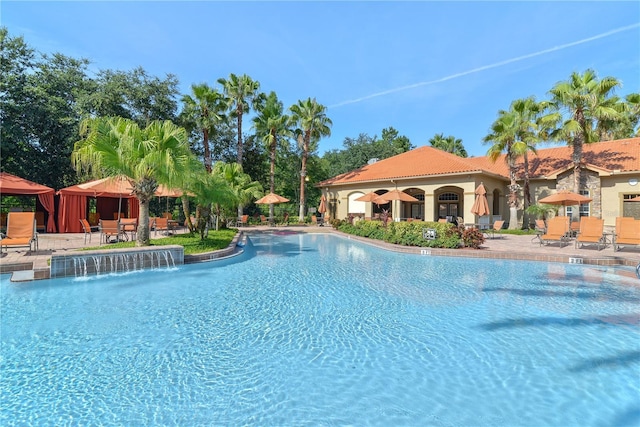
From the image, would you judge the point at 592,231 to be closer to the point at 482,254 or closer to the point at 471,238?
the point at 471,238

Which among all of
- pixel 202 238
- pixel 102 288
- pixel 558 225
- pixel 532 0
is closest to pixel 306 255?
pixel 202 238

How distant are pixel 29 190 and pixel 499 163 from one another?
32.8 metres

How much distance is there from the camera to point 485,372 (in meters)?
3.86

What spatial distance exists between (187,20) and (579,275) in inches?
641

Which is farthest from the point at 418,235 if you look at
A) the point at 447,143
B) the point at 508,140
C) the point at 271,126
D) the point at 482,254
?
the point at 447,143

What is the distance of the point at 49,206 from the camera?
55.4 feet

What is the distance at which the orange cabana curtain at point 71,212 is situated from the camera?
56.2ft

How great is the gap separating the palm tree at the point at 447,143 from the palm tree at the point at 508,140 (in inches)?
641

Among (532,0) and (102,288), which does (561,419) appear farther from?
(532,0)

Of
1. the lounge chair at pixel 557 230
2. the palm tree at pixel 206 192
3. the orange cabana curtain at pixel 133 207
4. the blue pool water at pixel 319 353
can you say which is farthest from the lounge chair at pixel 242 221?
the lounge chair at pixel 557 230

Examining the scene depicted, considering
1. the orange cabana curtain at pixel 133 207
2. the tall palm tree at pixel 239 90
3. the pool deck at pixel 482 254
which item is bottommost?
the pool deck at pixel 482 254

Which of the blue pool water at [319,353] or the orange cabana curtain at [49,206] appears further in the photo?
the orange cabana curtain at [49,206]

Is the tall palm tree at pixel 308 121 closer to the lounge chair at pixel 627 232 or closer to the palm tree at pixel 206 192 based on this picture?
the palm tree at pixel 206 192

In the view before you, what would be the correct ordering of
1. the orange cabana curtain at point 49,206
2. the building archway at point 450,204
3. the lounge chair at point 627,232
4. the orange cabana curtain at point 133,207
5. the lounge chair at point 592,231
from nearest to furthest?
the lounge chair at point 627,232 → the lounge chair at point 592,231 → the orange cabana curtain at point 49,206 → the orange cabana curtain at point 133,207 → the building archway at point 450,204
